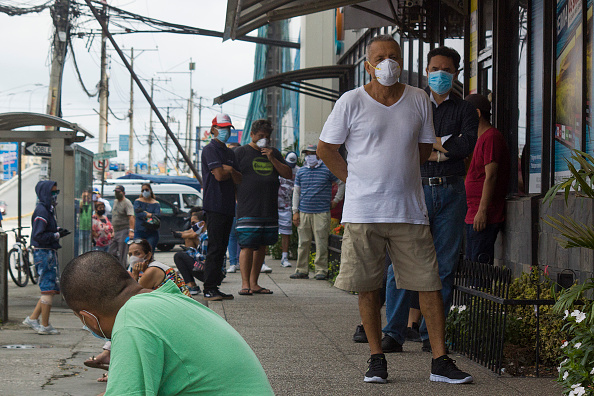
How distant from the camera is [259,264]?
30.7ft

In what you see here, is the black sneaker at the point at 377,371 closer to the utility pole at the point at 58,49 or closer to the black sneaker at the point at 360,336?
the black sneaker at the point at 360,336

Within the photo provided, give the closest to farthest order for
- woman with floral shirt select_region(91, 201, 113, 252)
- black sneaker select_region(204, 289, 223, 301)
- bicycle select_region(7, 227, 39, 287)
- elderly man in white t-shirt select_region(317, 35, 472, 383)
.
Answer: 1. elderly man in white t-shirt select_region(317, 35, 472, 383)
2. black sneaker select_region(204, 289, 223, 301)
3. bicycle select_region(7, 227, 39, 287)
4. woman with floral shirt select_region(91, 201, 113, 252)

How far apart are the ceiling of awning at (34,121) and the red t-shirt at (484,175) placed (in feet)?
19.4

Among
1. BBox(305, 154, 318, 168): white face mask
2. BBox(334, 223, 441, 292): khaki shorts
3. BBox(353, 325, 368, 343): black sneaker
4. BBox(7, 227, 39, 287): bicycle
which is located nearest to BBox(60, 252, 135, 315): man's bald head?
BBox(334, 223, 441, 292): khaki shorts

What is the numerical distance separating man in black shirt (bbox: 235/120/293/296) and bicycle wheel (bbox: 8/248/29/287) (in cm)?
622

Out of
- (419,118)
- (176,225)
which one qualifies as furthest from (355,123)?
(176,225)

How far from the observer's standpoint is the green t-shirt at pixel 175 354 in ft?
5.97

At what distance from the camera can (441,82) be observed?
5.42 m

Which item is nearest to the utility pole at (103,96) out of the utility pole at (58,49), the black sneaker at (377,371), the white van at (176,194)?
the white van at (176,194)

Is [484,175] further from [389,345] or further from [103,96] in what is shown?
[103,96]

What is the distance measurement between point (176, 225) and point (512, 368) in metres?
21.3

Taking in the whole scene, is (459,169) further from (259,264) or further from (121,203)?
(121,203)

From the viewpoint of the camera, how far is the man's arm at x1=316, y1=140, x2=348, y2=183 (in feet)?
15.9

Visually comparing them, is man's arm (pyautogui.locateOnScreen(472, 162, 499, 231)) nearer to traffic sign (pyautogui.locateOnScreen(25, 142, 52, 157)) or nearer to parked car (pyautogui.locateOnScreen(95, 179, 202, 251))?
traffic sign (pyautogui.locateOnScreen(25, 142, 52, 157))
